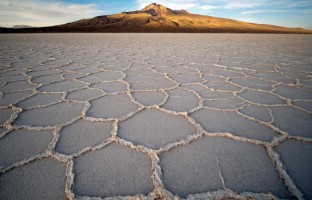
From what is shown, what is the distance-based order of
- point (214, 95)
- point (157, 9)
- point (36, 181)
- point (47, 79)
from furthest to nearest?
point (157, 9) < point (47, 79) < point (214, 95) < point (36, 181)

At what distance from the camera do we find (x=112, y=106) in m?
1.47

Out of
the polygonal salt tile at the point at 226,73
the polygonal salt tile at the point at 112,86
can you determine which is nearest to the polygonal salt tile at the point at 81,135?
the polygonal salt tile at the point at 112,86

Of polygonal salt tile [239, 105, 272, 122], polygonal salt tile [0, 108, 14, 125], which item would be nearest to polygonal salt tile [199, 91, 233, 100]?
polygonal salt tile [239, 105, 272, 122]

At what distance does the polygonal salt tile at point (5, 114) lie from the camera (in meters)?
1.23

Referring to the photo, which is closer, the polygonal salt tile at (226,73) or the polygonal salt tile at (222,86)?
the polygonal salt tile at (222,86)

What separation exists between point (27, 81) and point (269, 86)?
2.50 m

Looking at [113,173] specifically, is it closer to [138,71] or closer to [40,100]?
[40,100]

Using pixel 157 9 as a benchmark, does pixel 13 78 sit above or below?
below

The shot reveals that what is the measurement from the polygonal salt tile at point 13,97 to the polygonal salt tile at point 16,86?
0.42ft

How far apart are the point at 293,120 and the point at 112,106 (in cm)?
123

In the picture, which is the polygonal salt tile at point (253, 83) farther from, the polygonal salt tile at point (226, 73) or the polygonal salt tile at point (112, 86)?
A: the polygonal salt tile at point (112, 86)

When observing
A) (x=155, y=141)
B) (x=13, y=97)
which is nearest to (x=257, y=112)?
(x=155, y=141)

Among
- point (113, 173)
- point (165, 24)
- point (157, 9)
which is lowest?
point (113, 173)

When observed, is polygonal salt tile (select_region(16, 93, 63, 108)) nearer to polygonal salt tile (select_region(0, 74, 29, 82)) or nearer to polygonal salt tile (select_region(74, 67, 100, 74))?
polygonal salt tile (select_region(0, 74, 29, 82))
